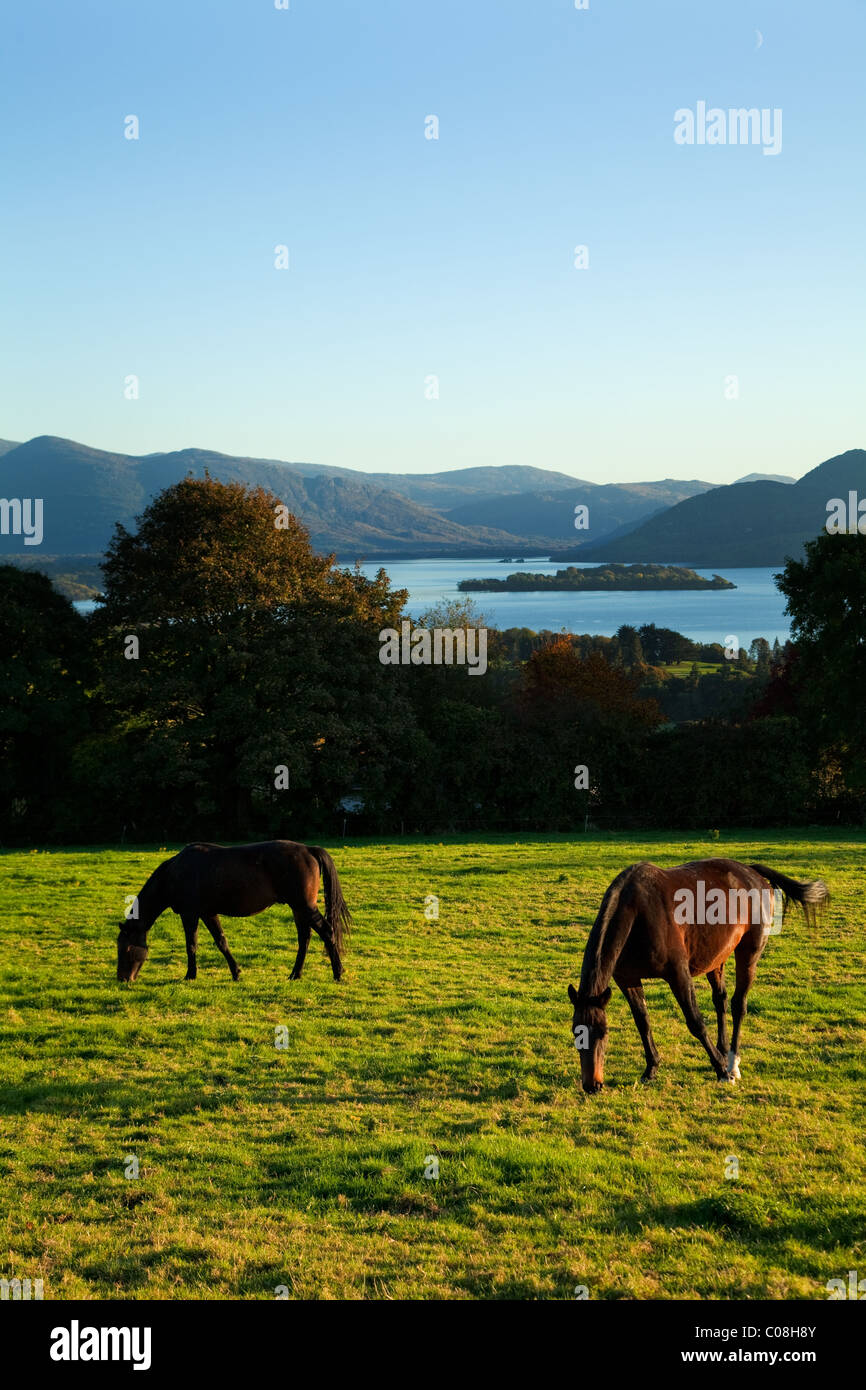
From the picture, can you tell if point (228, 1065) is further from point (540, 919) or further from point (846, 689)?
point (846, 689)

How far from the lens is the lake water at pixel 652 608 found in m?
104

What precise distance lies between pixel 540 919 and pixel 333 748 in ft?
55.4

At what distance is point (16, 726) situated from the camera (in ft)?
111

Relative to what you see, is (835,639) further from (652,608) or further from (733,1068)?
(652,608)

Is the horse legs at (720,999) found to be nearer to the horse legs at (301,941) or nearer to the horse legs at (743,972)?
the horse legs at (743,972)

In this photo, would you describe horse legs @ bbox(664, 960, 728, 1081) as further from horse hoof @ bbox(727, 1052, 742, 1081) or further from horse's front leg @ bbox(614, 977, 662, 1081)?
horse hoof @ bbox(727, 1052, 742, 1081)

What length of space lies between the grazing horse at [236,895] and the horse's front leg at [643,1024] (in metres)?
4.81

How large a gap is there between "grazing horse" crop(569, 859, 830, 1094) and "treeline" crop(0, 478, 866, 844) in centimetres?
2335

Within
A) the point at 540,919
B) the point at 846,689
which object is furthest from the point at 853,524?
the point at 540,919

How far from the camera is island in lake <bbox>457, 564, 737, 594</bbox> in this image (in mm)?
132875

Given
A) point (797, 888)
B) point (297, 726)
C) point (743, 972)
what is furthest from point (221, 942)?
point (297, 726)

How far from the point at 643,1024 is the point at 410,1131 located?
2.36 meters

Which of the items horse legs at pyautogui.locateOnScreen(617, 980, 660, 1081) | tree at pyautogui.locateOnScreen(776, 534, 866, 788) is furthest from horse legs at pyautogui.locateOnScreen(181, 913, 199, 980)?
tree at pyautogui.locateOnScreen(776, 534, 866, 788)

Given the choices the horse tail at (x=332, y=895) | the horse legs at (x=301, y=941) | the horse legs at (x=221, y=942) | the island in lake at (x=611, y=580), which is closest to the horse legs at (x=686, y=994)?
the horse tail at (x=332, y=895)
